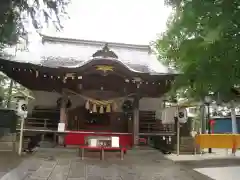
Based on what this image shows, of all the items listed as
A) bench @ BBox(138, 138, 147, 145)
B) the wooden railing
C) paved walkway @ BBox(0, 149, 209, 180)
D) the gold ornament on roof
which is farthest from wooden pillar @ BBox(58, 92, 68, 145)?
the wooden railing

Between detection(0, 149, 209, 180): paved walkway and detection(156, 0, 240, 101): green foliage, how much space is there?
430cm

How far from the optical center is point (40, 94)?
1329cm

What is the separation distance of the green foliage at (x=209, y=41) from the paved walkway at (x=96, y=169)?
4304 mm

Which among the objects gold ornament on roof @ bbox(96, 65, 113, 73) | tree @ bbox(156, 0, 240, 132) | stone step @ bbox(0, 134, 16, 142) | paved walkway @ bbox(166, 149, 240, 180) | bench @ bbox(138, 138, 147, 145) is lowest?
paved walkway @ bbox(166, 149, 240, 180)

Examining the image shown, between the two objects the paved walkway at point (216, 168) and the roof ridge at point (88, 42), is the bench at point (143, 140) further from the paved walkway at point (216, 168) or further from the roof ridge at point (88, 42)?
the roof ridge at point (88, 42)

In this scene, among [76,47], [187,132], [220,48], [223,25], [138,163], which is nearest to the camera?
[223,25]

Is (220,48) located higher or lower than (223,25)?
lower

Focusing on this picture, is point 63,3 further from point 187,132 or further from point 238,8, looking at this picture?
point 187,132

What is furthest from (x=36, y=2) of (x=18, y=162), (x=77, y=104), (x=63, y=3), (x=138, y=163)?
(x=77, y=104)

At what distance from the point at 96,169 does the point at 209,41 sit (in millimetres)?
5755

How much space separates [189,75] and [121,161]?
637 centimetres

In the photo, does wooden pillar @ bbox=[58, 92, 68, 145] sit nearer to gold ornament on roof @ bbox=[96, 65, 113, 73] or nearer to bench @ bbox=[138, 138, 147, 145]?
gold ornament on roof @ bbox=[96, 65, 113, 73]

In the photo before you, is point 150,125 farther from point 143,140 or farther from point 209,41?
point 209,41

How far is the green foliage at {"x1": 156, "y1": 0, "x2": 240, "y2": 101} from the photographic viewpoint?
2680 millimetres
